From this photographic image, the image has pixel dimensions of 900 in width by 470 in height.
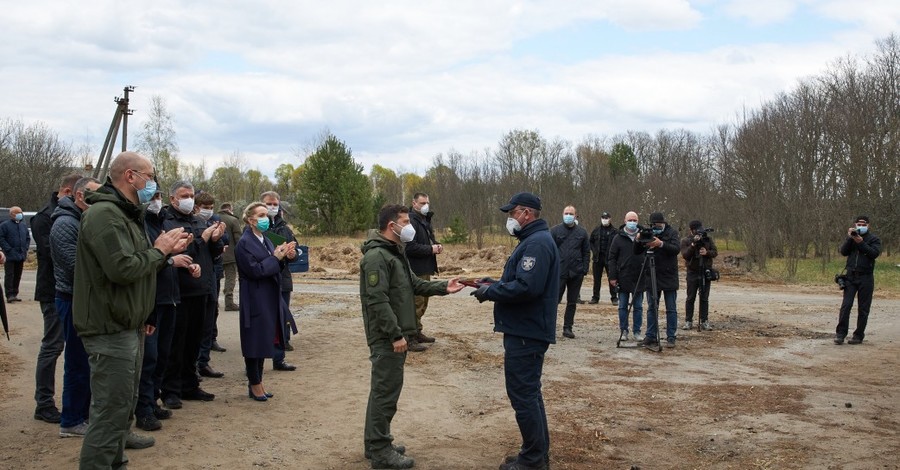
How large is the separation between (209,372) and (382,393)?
148 inches

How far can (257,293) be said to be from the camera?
723 centimetres

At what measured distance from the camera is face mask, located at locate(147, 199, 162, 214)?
6055 mm

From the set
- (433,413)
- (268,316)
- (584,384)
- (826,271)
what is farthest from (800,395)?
(826,271)

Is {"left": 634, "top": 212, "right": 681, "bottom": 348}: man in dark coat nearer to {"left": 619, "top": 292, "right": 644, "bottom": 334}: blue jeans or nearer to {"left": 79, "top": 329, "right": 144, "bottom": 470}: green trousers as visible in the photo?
{"left": 619, "top": 292, "right": 644, "bottom": 334}: blue jeans

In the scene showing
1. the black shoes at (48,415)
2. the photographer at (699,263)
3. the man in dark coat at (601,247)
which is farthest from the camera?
the man in dark coat at (601,247)

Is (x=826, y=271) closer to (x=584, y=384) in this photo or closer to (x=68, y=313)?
(x=584, y=384)

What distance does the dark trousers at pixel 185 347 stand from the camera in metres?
7.06

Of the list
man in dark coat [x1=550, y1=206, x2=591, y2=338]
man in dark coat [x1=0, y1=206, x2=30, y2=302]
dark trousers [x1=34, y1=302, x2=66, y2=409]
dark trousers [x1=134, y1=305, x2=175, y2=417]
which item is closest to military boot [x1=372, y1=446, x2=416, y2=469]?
dark trousers [x1=134, y1=305, x2=175, y2=417]

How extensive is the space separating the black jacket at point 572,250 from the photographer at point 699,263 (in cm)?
181

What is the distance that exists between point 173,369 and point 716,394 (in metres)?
5.58

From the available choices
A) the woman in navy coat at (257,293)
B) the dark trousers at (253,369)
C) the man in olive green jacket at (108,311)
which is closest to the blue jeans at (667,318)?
the woman in navy coat at (257,293)

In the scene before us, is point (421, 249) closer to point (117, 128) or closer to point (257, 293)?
point (257, 293)

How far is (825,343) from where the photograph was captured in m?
11.6

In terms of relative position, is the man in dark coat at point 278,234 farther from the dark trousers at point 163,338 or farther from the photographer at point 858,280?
the photographer at point 858,280
